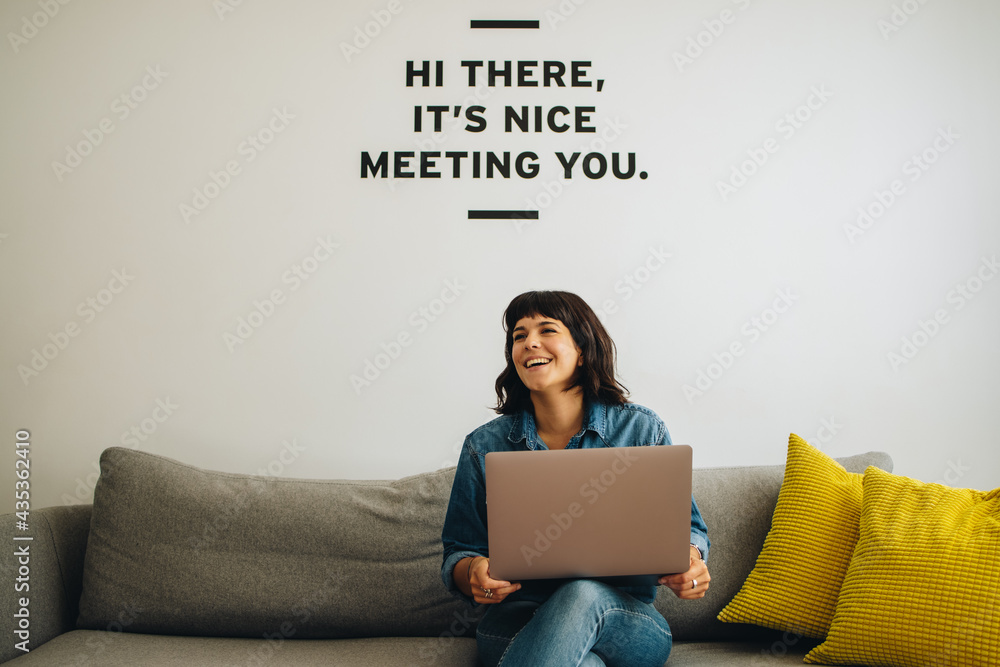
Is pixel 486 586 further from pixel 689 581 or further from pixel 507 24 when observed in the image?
pixel 507 24

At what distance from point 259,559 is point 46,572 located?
47 centimetres

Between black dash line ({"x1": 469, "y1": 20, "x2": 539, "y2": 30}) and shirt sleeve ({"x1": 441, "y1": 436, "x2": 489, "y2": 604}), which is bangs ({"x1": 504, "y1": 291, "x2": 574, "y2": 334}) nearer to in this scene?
shirt sleeve ({"x1": 441, "y1": 436, "x2": 489, "y2": 604})

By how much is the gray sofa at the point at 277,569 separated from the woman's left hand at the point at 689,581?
298mm

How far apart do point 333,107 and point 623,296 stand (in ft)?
3.50

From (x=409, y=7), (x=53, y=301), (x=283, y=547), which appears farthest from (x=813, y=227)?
(x=53, y=301)

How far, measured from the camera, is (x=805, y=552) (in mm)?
1450

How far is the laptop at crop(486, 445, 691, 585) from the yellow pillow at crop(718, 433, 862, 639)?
41 centimetres

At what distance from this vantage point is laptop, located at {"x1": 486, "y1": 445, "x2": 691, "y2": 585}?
45.4 inches

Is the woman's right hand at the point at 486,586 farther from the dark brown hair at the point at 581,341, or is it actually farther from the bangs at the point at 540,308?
the bangs at the point at 540,308

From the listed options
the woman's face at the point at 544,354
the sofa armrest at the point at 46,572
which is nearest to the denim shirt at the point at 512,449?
the woman's face at the point at 544,354

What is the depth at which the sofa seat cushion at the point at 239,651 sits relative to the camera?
4.56ft

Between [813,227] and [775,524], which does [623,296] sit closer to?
[813,227]

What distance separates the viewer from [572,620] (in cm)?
112

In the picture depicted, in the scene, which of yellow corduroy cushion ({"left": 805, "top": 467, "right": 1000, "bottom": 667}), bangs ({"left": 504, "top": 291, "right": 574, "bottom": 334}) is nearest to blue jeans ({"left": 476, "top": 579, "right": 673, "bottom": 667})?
yellow corduroy cushion ({"left": 805, "top": 467, "right": 1000, "bottom": 667})
